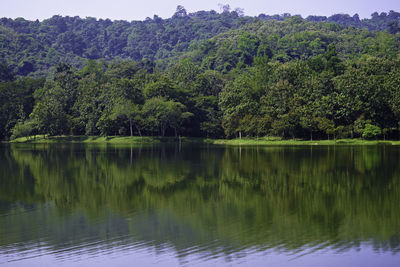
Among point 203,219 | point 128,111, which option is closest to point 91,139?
point 128,111

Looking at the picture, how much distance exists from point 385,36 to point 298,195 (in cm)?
12101

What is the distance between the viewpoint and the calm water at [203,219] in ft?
45.7

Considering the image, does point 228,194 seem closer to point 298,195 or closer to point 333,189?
point 298,195

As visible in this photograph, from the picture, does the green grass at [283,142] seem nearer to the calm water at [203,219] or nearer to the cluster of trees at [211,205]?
the cluster of trees at [211,205]

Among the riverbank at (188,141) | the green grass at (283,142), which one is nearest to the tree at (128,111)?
the riverbank at (188,141)

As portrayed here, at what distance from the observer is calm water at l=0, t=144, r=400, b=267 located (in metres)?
13.9

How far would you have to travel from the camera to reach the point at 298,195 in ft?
77.5

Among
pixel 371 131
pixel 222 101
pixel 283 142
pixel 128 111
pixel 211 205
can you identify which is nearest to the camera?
pixel 211 205

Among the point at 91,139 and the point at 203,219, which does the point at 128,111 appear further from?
the point at 203,219

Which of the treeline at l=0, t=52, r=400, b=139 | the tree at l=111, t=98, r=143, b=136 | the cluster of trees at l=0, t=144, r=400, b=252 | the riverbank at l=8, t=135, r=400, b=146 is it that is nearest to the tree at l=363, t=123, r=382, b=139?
the treeline at l=0, t=52, r=400, b=139

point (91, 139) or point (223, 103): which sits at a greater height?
point (223, 103)

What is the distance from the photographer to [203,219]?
60.5 feet

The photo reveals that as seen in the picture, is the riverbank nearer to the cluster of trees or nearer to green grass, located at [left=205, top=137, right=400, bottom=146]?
green grass, located at [left=205, top=137, right=400, bottom=146]

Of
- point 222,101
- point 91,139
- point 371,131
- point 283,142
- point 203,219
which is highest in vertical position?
point 222,101
